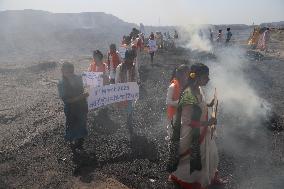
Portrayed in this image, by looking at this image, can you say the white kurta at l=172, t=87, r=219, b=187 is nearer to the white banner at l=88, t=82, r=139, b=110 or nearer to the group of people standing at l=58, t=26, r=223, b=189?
the group of people standing at l=58, t=26, r=223, b=189

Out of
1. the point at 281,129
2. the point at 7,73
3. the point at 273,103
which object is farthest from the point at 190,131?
the point at 7,73

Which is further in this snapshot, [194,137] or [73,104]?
[73,104]

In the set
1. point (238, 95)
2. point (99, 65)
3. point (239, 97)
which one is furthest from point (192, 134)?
point (238, 95)

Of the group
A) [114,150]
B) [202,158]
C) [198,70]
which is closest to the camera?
[198,70]

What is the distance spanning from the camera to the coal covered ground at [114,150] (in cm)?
643

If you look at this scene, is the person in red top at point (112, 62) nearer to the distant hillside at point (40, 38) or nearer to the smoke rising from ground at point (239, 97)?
the smoke rising from ground at point (239, 97)

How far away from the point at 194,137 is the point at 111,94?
3417 millimetres

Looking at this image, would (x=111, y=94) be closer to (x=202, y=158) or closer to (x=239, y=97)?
(x=202, y=158)

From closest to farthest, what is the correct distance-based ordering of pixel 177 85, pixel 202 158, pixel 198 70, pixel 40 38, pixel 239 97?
1. pixel 198 70
2. pixel 202 158
3. pixel 177 85
4. pixel 239 97
5. pixel 40 38

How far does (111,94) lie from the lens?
833 cm

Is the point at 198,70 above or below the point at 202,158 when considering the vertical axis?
above

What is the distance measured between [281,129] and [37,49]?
113 ft

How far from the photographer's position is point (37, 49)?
40.0m

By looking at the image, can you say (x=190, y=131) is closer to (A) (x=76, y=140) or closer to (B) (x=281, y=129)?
(A) (x=76, y=140)
